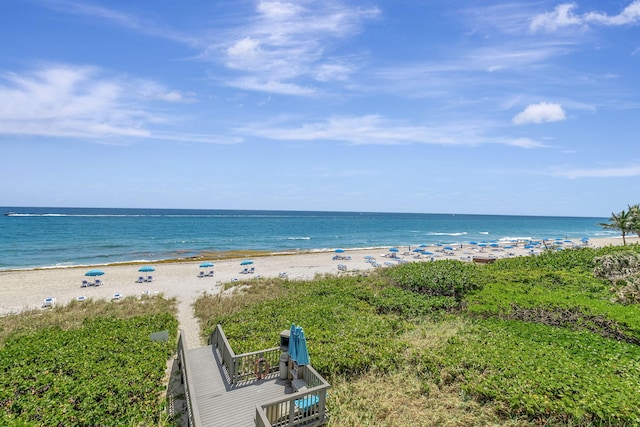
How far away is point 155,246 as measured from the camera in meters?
60.5

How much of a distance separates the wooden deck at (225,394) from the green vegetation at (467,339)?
5.82 feet

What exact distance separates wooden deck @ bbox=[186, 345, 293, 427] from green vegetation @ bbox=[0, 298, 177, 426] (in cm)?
105

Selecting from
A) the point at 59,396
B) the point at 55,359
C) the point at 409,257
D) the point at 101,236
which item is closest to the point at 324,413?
the point at 59,396

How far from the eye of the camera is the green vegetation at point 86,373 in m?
8.59

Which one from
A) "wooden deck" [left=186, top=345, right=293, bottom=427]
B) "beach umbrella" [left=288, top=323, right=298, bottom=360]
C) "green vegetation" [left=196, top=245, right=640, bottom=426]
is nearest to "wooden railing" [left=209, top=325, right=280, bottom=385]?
"wooden deck" [left=186, top=345, right=293, bottom=427]

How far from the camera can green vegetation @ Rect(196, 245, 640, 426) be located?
30.8ft

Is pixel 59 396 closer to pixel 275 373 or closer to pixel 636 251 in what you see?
pixel 275 373

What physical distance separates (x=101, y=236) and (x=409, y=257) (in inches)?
2468

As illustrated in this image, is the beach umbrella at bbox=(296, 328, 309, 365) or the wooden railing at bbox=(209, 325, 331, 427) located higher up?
the beach umbrella at bbox=(296, 328, 309, 365)

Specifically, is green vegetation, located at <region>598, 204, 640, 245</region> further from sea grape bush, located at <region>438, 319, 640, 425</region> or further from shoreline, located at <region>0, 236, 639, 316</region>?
sea grape bush, located at <region>438, 319, 640, 425</region>

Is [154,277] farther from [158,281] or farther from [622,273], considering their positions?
[622,273]

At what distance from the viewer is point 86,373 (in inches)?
418

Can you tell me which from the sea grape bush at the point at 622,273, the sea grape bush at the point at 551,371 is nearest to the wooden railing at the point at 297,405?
the sea grape bush at the point at 551,371

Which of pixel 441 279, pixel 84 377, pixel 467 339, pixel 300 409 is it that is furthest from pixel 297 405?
pixel 441 279
